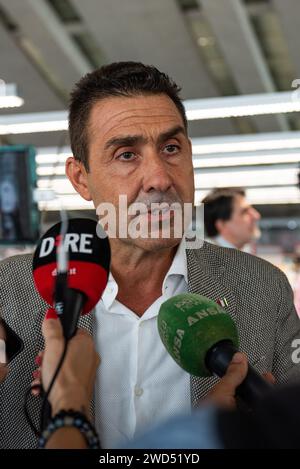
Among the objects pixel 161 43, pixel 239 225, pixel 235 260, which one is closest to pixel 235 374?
pixel 235 260

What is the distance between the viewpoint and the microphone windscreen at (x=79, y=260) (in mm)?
985

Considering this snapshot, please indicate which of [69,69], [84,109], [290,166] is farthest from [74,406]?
[69,69]

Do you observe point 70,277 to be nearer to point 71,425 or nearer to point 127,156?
point 71,425

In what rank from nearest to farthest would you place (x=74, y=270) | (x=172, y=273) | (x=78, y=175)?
(x=74, y=270) < (x=172, y=273) < (x=78, y=175)

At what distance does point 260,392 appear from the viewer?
0.87m

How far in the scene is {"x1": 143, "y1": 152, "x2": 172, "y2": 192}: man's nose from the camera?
1.42 meters

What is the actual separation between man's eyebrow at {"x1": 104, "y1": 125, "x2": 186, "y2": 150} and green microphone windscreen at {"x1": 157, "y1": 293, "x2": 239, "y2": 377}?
47 cm

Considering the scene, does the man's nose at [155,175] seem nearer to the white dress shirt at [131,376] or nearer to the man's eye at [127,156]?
the man's eye at [127,156]

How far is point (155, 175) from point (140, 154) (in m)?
0.08

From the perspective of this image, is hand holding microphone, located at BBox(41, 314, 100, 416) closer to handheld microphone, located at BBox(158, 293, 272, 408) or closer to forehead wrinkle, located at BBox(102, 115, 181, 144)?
handheld microphone, located at BBox(158, 293, 272, 408)

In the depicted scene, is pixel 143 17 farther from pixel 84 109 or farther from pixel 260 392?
pixel 260 392

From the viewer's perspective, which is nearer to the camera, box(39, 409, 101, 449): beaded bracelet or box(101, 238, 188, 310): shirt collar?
box(39, 409, 101, 449): beaded bracelet

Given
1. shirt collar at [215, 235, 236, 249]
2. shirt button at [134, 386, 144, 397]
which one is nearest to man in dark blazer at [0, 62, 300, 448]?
shirt button at [134, 386, 144, 397]

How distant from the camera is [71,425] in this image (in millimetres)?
778
